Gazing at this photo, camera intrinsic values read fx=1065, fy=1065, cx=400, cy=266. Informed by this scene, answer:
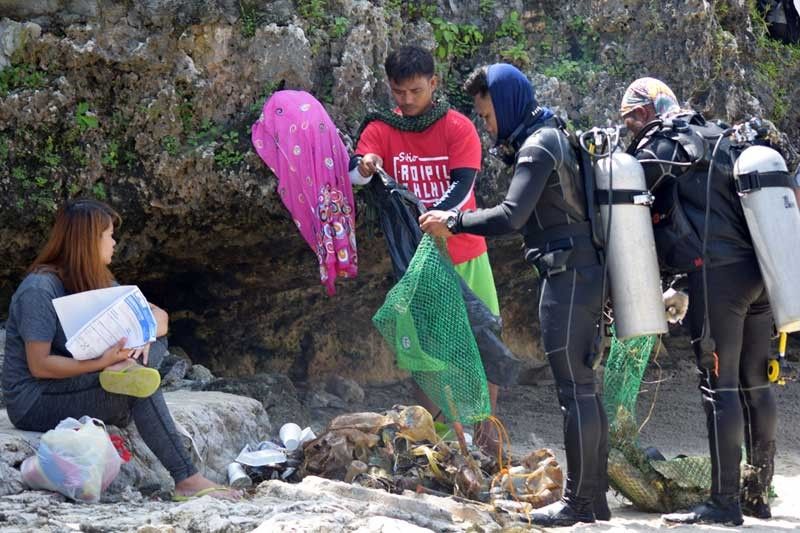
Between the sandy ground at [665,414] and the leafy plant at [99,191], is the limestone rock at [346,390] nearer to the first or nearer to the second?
the sandy ground at [665,414]

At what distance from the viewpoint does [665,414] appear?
24.7 feet

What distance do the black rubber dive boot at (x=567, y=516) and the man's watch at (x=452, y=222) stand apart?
1.27 meters

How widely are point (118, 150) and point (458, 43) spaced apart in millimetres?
2330

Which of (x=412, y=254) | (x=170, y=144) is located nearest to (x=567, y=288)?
(x=412, y=254)

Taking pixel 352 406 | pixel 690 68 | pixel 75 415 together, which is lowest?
pixel 352 406

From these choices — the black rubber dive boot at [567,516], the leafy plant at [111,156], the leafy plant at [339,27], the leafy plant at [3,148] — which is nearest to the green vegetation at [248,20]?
the leafy plant at [339,27]

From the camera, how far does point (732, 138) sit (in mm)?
4777

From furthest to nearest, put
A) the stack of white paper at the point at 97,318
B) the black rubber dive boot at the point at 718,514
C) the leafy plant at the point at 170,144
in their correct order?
the leafy plant at the point at 170,144 → the black rubber dive boot at the point at 718,514 → the stack of white paper at the point at 97,318

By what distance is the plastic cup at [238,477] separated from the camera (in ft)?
16.5

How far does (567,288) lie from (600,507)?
3.13 feet

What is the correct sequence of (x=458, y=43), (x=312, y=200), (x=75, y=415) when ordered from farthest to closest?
(x=458, y=43) → (x=312, y=200) → (x=75, y=415)

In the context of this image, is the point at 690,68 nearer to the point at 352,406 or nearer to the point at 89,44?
the point at 352,406

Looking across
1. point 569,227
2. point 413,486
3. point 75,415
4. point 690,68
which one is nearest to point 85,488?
point 75,415

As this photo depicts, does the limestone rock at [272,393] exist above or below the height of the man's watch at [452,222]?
below
